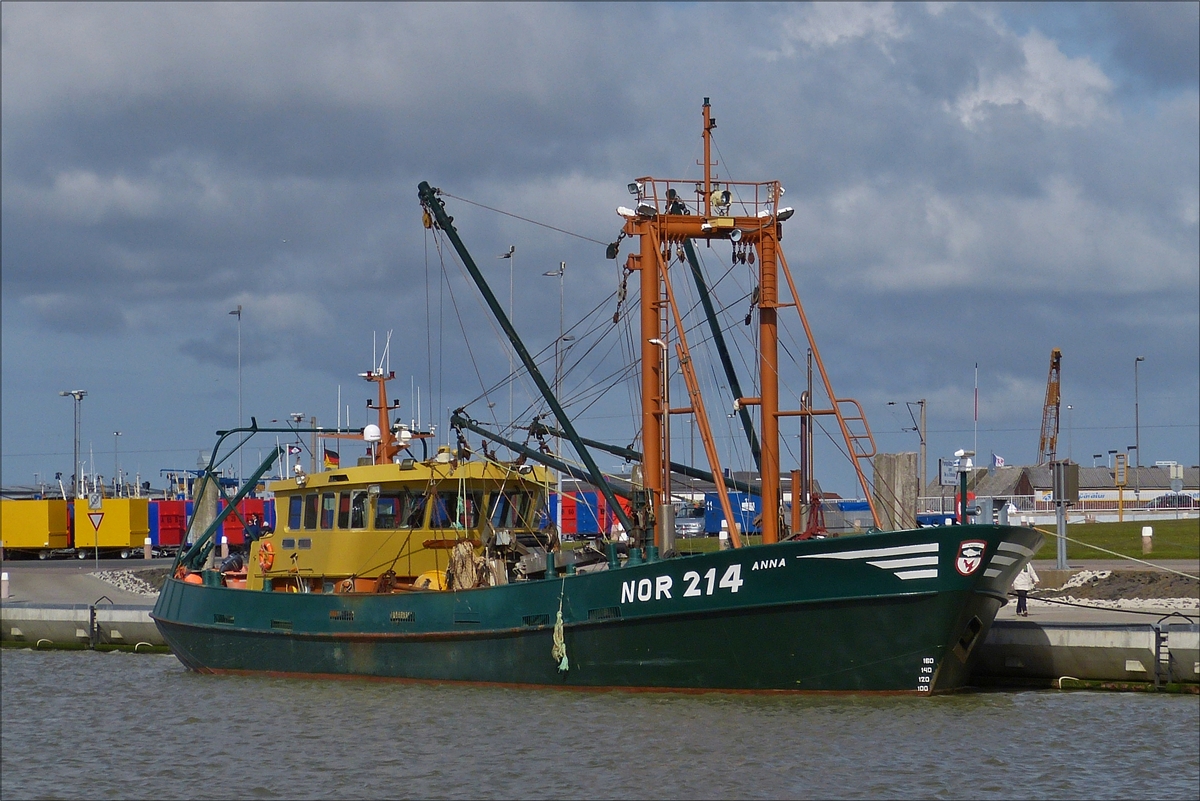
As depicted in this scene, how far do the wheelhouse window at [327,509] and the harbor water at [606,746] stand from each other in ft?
11.5

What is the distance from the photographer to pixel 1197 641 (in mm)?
20047

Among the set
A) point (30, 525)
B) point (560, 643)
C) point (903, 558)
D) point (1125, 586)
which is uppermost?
point (903, 558)

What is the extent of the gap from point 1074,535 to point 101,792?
37.6 metres

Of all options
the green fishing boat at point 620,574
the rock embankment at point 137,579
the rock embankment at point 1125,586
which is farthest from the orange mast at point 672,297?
the rock embankment at point 137,579

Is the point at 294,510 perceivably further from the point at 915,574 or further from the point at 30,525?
the point at 30,525

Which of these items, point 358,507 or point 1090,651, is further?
point 358,507

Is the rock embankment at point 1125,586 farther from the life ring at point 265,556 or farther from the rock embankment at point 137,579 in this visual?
the rock embankment at point 137,579

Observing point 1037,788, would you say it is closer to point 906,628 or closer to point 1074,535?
point 906,628

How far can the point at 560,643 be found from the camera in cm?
2045

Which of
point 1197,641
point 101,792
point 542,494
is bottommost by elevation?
point 101,792

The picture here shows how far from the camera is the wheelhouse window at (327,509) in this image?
80.4ft

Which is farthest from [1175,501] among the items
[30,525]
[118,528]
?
[30,525]

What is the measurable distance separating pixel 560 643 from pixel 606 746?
330 cm

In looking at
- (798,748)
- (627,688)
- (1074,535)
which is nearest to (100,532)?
(1074,535)
